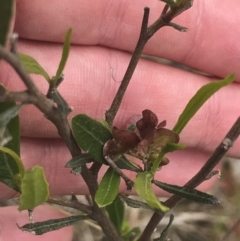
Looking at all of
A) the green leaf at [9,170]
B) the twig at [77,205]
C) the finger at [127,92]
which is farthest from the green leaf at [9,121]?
the finger at [127,92]

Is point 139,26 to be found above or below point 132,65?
above

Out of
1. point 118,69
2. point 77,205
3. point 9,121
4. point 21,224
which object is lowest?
point 21,224

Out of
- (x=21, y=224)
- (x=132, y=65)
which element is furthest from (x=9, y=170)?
(x=21, y=224)

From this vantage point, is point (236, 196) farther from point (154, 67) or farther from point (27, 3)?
point (27, 3)

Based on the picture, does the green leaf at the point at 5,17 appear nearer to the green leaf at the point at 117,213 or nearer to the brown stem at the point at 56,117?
the brown stem at the point at 56,117

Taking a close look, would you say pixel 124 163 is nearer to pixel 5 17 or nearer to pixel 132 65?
pixel 132 65

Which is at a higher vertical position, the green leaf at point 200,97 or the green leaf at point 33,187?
the green leaf at point 200,97

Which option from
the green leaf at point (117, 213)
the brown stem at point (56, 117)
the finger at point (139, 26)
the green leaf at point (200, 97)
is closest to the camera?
the brown stem at point (56, 117)

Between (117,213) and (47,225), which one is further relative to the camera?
(117,213)
